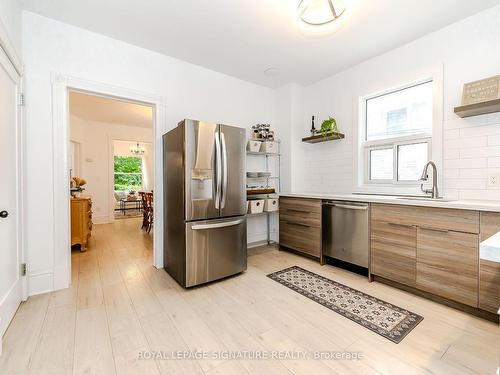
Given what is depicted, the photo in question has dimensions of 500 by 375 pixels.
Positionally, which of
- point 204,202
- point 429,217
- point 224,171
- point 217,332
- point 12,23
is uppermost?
point 12,23

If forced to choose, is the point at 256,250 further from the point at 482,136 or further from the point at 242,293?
the point at 482,136

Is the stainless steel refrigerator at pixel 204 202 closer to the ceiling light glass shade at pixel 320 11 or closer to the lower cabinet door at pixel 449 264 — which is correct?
the ceiling light glass shade at pixel 320 11

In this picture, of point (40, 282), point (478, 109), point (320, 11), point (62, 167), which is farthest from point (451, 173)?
point (40, 282)

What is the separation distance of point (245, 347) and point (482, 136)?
276 cm

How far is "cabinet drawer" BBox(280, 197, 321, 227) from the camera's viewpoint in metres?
3.04

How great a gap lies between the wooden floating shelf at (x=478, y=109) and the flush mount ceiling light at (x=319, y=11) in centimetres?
141

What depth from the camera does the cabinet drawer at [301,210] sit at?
9.96 feet

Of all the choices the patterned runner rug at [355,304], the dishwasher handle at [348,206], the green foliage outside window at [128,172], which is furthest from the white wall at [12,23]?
the green foliage outside window at [128,172]

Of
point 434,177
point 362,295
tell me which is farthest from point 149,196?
point 434,177

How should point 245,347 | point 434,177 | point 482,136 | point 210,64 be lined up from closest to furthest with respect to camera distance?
point 245,347 < point 482,136 < point 434,177 < point 210,64

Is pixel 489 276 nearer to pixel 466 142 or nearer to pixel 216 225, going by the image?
pixel 466 142

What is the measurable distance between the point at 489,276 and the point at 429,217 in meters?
0.55

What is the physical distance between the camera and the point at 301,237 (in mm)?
3264

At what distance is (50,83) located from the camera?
2.30 metres
